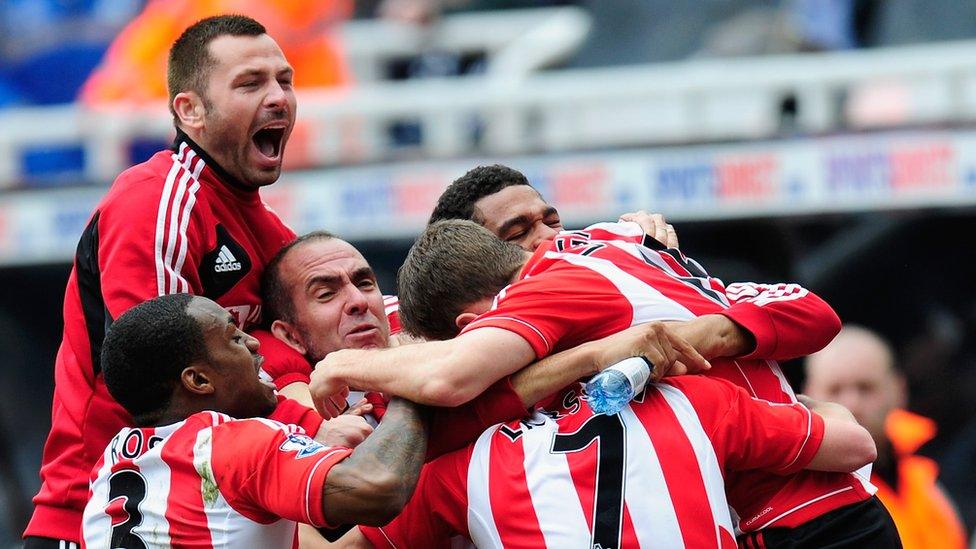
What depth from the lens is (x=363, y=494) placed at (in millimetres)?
3477

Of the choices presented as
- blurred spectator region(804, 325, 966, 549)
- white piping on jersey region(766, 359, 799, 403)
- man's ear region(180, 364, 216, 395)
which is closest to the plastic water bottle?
white piping on jersey region(766, 359, 799, 403)

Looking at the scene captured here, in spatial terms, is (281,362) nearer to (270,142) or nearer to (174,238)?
(174,238)

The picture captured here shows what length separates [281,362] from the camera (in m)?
4.34

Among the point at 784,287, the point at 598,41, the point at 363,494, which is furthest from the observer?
the point at 598,41

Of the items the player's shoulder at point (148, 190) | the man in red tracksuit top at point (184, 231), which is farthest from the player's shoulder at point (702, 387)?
the player's shoulder at point (148, 190)

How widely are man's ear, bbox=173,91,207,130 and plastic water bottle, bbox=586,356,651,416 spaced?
1.47 meters

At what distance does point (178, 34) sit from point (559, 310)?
760 centimetres

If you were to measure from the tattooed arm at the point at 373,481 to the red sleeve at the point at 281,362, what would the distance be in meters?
0.74

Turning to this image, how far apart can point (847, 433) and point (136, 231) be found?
1.79m

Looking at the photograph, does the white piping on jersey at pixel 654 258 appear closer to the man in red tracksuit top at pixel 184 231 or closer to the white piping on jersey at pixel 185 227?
the man in red tracksuit top at pixel 184 231

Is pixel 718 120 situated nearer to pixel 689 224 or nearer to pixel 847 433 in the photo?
pixel 689 224

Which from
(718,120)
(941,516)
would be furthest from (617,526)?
(718,120)

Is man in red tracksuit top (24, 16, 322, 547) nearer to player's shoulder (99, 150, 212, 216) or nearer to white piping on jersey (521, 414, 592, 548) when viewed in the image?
player's shoulder (99, 150, 212, 216)

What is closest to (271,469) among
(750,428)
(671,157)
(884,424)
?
(750,428)
